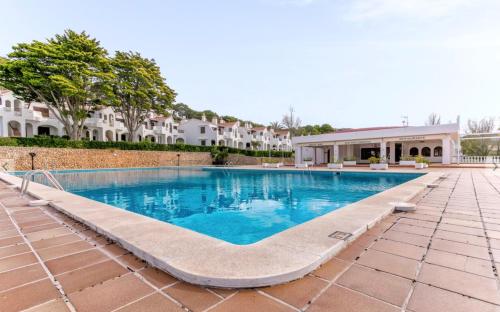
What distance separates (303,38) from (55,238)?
13379 millimetres

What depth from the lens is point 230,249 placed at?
2609 millimetres

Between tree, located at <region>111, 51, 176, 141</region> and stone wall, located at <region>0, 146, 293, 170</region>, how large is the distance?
3.58m

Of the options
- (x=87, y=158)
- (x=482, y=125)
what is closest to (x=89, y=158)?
(x=87, y=158)

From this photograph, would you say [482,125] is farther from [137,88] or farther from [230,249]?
[230,249]

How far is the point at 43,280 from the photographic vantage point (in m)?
2.13

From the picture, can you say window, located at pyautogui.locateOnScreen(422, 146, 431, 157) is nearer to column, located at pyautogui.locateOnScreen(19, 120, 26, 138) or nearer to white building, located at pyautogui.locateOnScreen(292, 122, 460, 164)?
white building, located at pyautogui.locateOnScreen(292, 122, 460, 164)

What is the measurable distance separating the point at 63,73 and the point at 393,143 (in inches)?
1321

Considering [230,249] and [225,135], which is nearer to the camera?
[230,249]

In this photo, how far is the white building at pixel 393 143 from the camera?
2073 centimetres

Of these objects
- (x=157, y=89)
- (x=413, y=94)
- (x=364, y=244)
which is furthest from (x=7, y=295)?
(x=413, y=94)

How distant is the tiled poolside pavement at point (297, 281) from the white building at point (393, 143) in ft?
68.7

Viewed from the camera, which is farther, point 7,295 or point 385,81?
point 385,81

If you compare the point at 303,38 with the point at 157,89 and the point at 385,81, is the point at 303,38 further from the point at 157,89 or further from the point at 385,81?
the point at 157,89

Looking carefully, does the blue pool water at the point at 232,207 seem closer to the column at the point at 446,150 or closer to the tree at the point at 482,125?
the column at the point at 446,150
